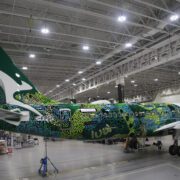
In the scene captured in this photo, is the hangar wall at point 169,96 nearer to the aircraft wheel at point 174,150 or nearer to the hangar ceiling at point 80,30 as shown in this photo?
the hangar ceiling at point 80,30

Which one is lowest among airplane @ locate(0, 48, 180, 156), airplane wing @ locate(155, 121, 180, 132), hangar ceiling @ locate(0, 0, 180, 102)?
airplane wing @ locate(155, 121, 180, 132)

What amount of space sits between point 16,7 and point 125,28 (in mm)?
7135

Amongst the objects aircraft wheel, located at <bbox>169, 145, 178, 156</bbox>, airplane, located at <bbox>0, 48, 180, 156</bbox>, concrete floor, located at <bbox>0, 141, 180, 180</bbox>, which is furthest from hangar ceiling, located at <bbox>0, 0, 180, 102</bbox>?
concrete floor, located at <bbox>0, 141, 180, 180</bbox>

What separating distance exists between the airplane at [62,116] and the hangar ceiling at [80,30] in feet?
13.4

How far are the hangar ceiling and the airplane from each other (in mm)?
4071

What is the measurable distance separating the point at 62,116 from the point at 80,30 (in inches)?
278

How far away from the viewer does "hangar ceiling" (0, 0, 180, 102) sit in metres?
12.2

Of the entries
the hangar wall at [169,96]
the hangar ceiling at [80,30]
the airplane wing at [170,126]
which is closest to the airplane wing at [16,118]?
the hangar ceiling at [80,30]

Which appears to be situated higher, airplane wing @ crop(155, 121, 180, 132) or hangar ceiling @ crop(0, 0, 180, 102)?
hangar ceiling @ crop(0, 0, 180, 102)

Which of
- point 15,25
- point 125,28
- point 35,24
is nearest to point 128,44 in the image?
point 125,28

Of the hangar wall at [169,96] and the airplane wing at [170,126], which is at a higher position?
the hangar wall at [169,96]

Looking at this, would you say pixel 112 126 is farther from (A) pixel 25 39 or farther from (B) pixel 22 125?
(A) pixel 25 39

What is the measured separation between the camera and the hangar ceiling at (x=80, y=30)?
1222 centimetres

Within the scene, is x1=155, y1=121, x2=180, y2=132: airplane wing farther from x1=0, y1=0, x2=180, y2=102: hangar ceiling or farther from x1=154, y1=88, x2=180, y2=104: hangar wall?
x1=154, y1=88, x2=180, y2=104: hangar wall
